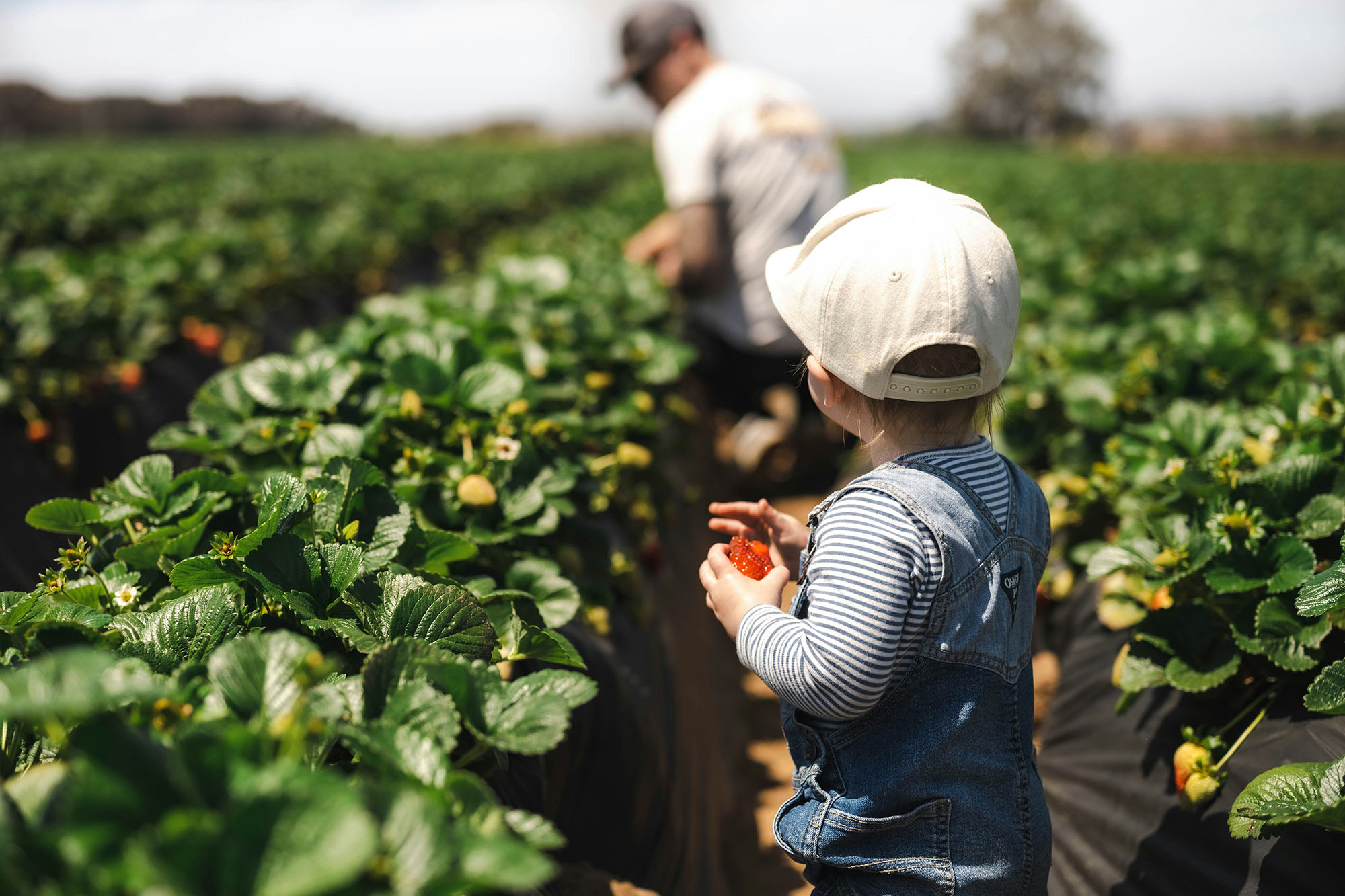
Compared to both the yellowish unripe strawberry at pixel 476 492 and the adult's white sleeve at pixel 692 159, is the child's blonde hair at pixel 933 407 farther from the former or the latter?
the adult's white sleeve at pixel 692 159

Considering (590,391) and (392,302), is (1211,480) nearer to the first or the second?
(590,391)

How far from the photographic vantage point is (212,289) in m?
4.93

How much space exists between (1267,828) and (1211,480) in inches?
29.8

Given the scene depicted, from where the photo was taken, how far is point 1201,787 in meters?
1.62

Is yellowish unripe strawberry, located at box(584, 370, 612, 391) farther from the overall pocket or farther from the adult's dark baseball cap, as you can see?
the adult's dark baseball cap

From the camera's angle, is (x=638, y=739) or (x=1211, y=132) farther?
(x=1211, y=132)

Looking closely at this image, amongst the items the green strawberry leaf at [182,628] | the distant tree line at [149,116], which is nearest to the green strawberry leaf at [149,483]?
the green strawberry leaf at [182,628]

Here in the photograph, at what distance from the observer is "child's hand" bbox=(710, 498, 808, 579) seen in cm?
143

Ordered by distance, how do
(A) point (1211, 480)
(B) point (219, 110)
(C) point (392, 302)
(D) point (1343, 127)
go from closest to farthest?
(A) point (1211, 480)
(C) point (392, 302)
(D) point (1343, 127)
(B) point (219, 110)

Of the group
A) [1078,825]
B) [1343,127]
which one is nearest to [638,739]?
[1078,825]

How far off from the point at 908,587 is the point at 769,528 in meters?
0.40

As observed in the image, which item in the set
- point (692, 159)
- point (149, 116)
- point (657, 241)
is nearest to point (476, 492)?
point (692, 159)

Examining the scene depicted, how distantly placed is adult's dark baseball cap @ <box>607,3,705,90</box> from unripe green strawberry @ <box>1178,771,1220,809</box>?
3416mm

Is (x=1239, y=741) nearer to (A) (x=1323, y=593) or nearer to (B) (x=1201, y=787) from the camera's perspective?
(B) (x=1201, y=787)
